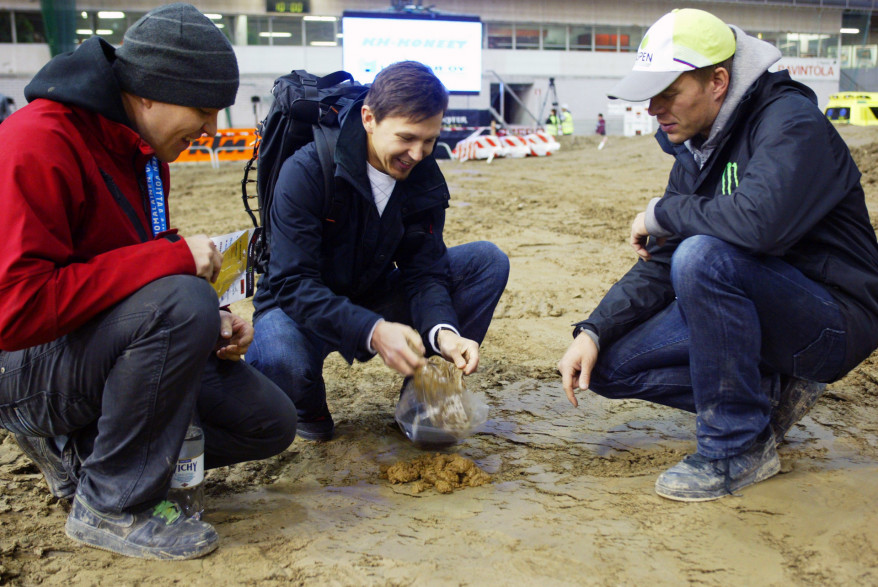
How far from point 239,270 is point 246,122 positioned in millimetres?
25044

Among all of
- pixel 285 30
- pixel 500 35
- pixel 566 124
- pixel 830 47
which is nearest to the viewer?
pixel 566 124

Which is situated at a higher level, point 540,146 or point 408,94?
point 408,94

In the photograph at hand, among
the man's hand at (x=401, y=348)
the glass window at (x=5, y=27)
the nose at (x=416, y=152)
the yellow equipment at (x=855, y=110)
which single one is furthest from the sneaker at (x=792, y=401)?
the glass window at (x=5, y=27)

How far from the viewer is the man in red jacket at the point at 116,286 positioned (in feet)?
5.86

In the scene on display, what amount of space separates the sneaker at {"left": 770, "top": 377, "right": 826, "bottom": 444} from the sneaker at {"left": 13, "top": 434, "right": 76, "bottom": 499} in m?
2.25

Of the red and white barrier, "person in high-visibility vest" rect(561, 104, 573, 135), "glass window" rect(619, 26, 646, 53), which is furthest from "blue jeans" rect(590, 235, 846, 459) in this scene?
"glass window" rect(619, 26, 646, 53)

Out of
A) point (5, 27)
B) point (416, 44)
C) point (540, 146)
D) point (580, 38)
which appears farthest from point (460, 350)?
point (580, 38)

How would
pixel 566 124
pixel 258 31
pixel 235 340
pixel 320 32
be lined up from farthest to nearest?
pixel 320 32 → pixel 258 31 → pixel 566 124 → pixel 235 340

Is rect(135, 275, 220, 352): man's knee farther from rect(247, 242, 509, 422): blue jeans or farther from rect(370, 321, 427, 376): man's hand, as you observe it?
rect(247, 242, 509, 422): blue jeans

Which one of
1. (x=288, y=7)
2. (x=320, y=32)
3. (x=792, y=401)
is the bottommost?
(x=792, y=401)

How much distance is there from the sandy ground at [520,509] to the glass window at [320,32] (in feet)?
85.2

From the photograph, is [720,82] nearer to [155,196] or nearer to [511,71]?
[155,196]

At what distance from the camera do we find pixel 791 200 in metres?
2.09

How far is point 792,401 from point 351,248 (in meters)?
1.63
